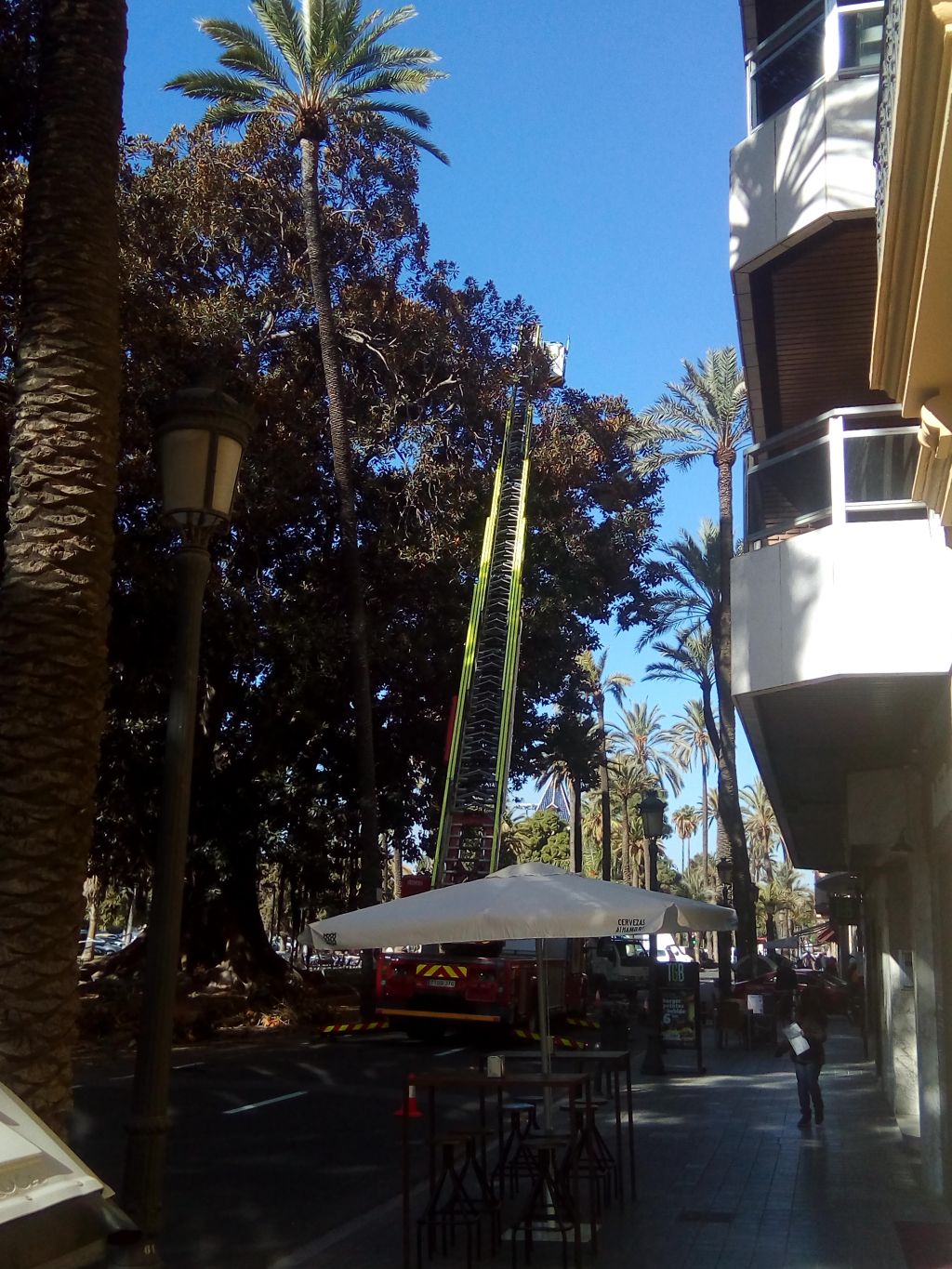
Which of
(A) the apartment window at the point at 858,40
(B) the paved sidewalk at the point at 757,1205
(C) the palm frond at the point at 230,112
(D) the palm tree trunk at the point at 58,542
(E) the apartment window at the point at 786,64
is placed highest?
(C) the palm frond at the point at 230,112

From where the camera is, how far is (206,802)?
2611 centimetres

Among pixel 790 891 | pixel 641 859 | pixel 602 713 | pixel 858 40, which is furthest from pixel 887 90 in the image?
pixel 790 891

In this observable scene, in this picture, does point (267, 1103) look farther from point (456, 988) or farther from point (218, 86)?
point (218, 86)

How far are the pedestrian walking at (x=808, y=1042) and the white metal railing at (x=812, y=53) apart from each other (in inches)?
320

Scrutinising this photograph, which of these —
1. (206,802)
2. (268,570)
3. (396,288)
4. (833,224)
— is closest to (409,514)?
(268,570)

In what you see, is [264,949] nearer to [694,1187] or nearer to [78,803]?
[694,1187]

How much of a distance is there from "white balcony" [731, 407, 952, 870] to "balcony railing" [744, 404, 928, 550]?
0.01 meters

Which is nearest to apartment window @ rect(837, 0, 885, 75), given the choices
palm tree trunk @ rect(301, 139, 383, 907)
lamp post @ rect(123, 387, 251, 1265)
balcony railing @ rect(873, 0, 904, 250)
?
balcony railing @ rect(873, 0, 904, 250)

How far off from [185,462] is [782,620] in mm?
4734

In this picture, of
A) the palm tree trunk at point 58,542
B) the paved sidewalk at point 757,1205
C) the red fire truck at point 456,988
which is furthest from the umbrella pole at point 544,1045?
the red fire truck at point 456,988

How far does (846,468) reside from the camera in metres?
9.02

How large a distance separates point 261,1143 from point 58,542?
301 inches

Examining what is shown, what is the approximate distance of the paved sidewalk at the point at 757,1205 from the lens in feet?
25.4

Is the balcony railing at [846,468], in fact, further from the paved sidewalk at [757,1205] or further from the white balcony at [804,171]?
the paved sidewalk at [757,1205]
